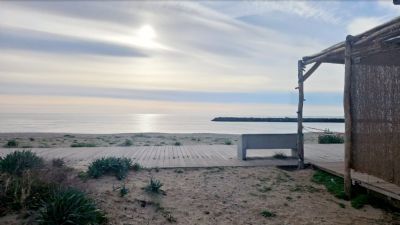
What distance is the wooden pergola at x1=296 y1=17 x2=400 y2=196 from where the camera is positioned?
6.13m

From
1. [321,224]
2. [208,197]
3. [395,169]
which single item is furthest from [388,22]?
[208,197]

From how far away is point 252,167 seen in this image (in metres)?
9.64

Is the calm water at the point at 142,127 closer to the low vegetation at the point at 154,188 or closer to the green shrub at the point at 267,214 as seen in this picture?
the low vegetation at the point at 154,188

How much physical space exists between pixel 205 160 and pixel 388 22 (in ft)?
20.1

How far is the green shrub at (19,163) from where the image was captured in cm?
724

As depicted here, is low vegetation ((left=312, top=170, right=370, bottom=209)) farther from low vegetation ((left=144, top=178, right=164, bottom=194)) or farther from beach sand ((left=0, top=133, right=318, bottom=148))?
beach sand ((left=0, top=133, right=318, bottom=148))

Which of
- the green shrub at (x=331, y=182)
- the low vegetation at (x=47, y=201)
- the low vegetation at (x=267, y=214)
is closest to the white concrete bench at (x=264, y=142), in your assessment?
the green shrub at (x=331, y=182)

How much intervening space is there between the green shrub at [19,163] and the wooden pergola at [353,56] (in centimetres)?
670

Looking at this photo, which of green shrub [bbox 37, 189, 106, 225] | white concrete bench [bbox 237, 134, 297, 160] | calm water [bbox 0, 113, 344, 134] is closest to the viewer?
green shrub [bbox 37, 189, 106, 225]

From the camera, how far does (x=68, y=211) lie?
16.5ft

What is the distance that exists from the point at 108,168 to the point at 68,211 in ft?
10.8

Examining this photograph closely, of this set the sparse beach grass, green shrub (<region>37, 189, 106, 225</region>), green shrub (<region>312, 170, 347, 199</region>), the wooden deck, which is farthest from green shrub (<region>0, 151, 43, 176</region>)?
green shrub (<region>312, 170, 347, 199</region>)

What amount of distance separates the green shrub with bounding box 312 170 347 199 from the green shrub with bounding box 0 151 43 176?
6440mm

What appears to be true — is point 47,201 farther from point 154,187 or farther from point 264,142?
point 264,142
